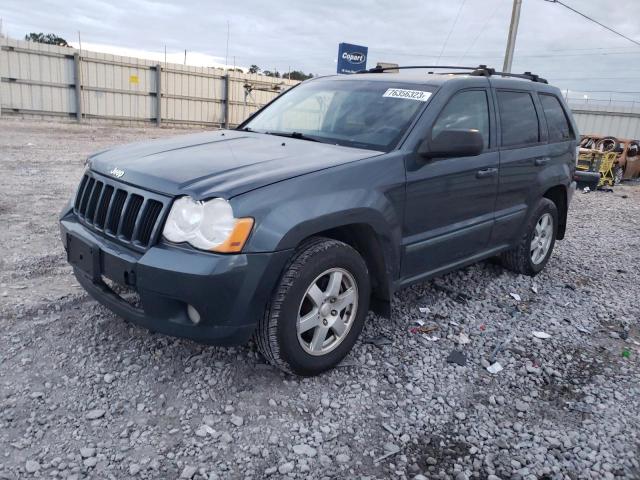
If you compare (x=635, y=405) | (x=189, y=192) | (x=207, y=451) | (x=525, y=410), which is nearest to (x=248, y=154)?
(x=189, y=192)

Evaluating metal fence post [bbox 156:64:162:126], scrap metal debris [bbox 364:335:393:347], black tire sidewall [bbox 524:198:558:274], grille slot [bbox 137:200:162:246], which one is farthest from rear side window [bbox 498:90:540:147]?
metal fence post [bbox 156:64:162:126]

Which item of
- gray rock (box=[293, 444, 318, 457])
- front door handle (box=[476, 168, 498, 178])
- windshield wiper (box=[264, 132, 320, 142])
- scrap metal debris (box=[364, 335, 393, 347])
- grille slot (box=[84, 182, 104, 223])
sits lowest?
gray rock (box=[293, 444, 318, 457])

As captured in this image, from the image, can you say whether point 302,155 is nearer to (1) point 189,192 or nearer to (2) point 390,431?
(1) point 189,192

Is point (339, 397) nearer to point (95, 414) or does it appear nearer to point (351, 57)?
point (95, 414)

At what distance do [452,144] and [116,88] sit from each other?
59.4ft

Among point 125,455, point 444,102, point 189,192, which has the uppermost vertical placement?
point 444,102

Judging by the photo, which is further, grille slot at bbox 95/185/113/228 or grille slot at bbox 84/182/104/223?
grille slot at bbox 84/182/104/223

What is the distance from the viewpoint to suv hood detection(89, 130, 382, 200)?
9.32 ft

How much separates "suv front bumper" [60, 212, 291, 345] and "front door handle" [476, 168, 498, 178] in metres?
1.95

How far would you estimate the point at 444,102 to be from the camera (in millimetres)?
3818

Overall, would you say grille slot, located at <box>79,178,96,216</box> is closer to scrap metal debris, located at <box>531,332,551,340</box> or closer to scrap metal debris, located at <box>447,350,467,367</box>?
scrap metal debris, located at <box>447,350,467,367</box>

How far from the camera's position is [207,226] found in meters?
2.73

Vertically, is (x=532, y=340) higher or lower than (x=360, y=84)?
lower

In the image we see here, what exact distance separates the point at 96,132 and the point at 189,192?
15.8 m
